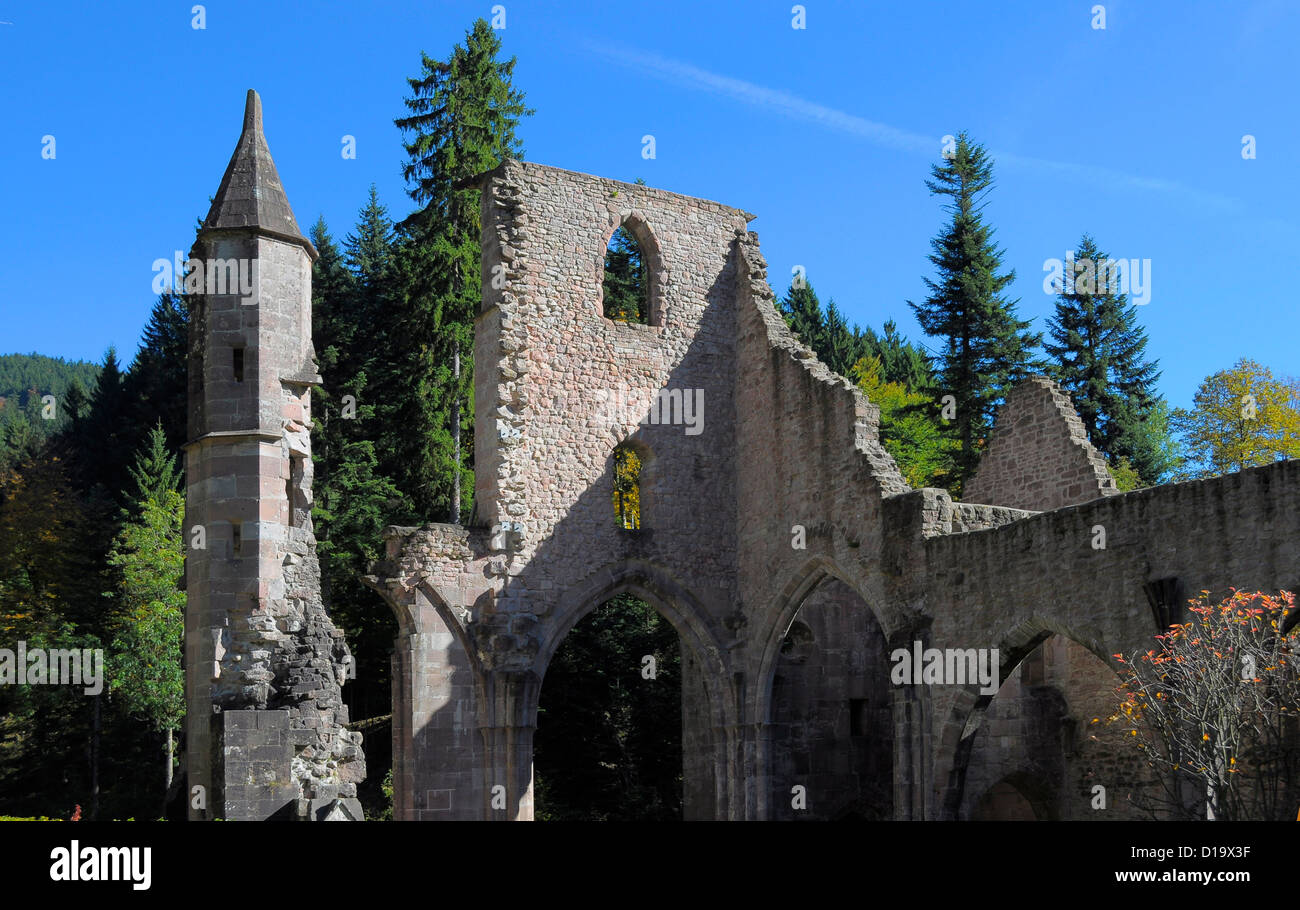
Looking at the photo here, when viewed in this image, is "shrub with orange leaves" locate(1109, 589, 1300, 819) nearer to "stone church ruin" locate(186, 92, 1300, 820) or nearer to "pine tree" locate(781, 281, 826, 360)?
"stone church ruin" locate(186, 92, 1300, 820)

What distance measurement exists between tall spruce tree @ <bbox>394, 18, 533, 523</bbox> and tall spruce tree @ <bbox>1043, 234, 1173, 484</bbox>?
44.8ft

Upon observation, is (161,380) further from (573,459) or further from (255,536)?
(255,536)

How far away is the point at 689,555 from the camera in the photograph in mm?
21922

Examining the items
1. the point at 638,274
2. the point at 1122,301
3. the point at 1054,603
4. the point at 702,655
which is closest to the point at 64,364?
the point at 638,274

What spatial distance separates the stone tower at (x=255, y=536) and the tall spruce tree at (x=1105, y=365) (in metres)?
22.8

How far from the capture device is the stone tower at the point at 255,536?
45.3ft

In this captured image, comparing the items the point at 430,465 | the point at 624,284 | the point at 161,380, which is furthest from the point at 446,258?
the point at 161,380

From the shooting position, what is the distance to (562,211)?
70.7 feet

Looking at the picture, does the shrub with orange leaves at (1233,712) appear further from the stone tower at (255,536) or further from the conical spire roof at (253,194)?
the conical spire roof at (253,194)

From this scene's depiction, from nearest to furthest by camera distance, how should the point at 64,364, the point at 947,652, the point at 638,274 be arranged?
the point at 947,652, the point at 638,274, the point at 64,364

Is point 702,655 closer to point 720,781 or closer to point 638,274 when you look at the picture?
point 720,781

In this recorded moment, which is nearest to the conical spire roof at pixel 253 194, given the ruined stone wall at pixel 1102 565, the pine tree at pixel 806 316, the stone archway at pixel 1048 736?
the ruined stone wall at pixel 1102 565

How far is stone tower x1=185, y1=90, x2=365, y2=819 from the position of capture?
13797 millimetres

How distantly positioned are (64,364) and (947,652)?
8814 cm
